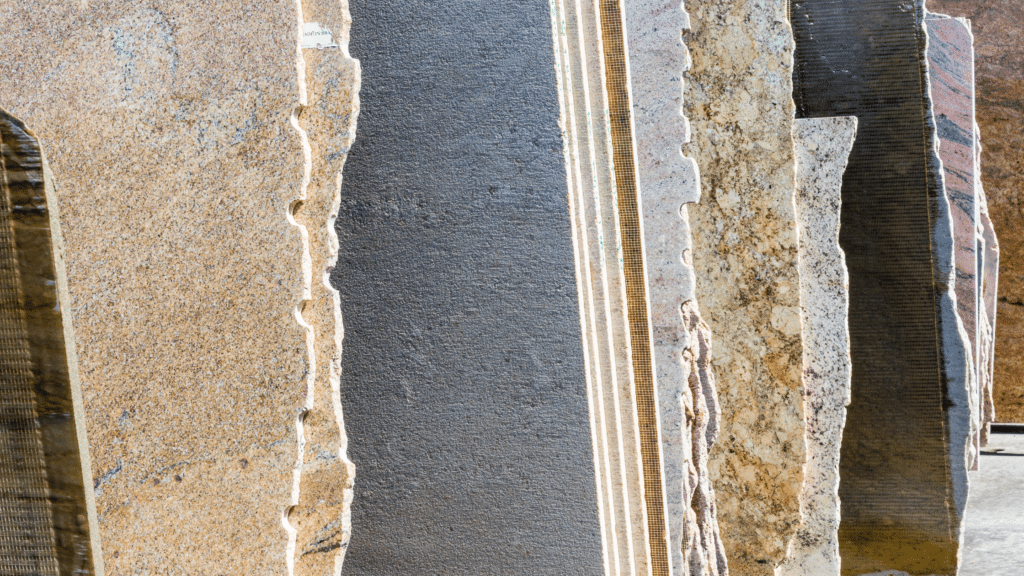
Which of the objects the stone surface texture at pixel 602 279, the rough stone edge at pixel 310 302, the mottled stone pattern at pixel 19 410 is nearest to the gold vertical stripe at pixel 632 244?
the stone surface texture at pixel 602 279

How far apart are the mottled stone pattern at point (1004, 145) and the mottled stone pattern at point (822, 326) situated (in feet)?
4.78

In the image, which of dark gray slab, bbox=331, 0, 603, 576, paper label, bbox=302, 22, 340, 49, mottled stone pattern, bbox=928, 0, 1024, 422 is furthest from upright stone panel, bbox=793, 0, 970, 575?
paper label, bbox=302, 22, 340, 49

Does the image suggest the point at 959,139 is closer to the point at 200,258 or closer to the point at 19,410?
the point at 200,258

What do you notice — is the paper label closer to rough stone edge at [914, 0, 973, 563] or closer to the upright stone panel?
the upright stone panel

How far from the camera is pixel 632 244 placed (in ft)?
8.30

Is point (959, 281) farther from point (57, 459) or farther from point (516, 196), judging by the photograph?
point (57, 459)

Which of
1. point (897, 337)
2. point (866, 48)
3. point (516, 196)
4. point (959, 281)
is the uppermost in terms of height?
point (866, 48)

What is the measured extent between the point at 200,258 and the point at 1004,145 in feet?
12.8

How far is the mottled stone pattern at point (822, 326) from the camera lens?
2.76 metres

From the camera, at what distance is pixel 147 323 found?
212 cm

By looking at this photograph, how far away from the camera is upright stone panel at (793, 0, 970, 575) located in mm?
2971

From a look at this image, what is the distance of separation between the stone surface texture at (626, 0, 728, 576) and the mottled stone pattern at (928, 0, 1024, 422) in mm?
2129

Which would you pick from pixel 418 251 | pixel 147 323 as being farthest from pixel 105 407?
pixel 418 251

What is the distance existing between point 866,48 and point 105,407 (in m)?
3.24
